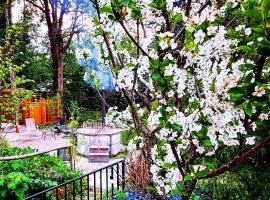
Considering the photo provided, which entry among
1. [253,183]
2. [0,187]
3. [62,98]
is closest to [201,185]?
[253,183]

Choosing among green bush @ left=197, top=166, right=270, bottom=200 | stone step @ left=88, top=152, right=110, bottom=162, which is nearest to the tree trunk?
stone step @ left=88, top=152, right=110, bottom=162

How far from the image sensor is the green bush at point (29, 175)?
18.1ft

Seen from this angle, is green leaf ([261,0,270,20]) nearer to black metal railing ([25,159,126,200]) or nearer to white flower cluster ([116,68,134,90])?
white flower cluster ([116,68,134,90])

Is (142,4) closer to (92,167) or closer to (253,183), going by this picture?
(253,183)

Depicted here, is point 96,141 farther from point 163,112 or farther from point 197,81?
point 163,112

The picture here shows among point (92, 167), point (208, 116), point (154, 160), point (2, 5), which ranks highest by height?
point (2, 5)

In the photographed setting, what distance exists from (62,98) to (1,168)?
13.6 meters

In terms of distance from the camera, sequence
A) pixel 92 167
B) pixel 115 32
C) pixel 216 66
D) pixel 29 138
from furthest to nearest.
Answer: pixel 29 138 → pixel 92 167 → pixel 115 32 → pixel 216 66

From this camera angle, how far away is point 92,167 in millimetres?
9953

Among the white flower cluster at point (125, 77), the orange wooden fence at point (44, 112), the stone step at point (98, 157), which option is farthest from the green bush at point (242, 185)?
the orange wooden fence at point (44, 112)

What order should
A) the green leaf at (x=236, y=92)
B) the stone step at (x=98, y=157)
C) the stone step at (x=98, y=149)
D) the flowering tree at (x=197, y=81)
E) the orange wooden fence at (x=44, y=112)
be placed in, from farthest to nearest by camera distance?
the orange wooden fence at (x=44, y=112) → the stone step at (x=98, y=149) → the stone step at (x=98, y=157) → the flowering tree at (x=197, y=81) → the green leaf at (x=236, y=92)

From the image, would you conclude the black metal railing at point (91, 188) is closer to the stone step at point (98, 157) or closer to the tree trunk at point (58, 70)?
the stone step at point (98, 157)

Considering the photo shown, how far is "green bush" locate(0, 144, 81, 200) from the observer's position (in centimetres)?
553

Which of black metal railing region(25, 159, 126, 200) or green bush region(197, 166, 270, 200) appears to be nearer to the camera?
black metal railing region(25, 159, 126, 200)
